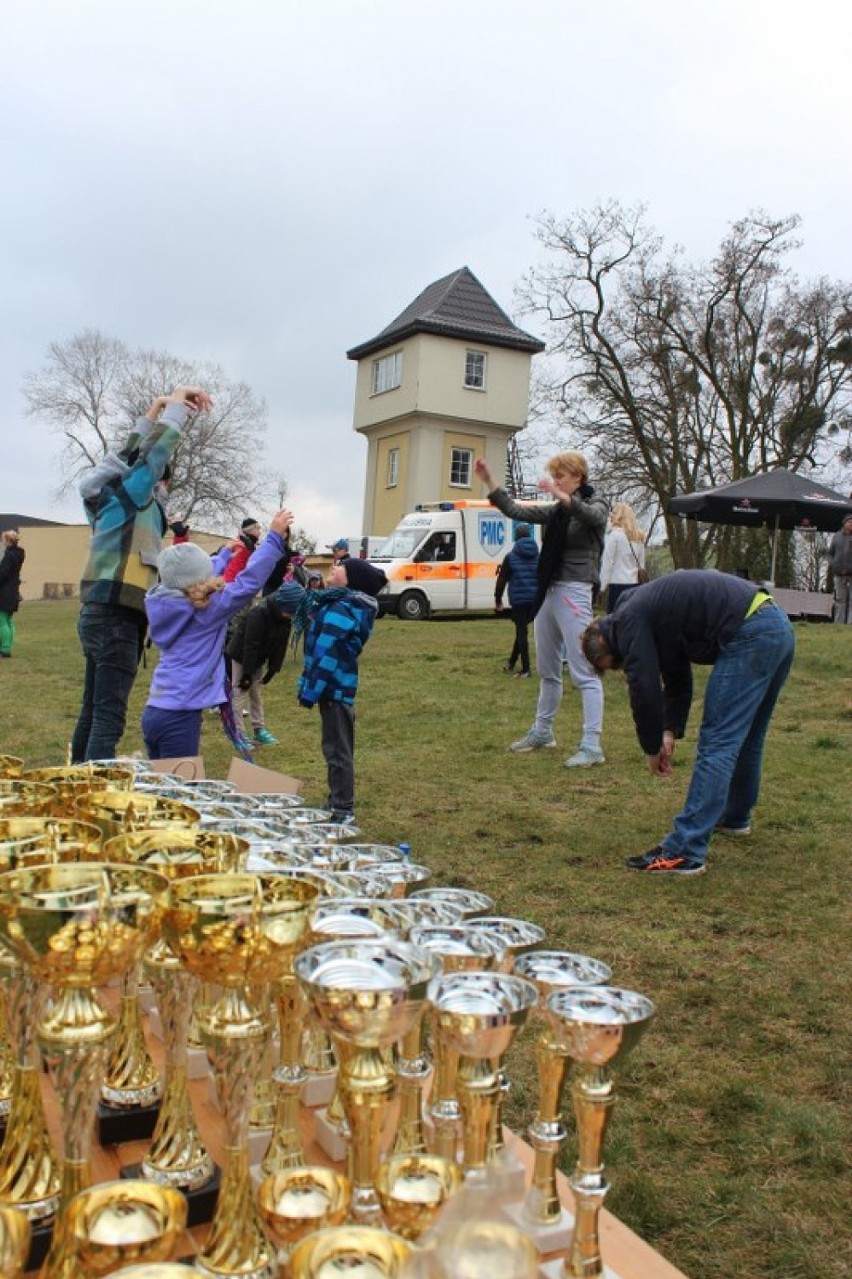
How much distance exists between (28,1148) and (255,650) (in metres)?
6.44

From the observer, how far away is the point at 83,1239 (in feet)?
3.35

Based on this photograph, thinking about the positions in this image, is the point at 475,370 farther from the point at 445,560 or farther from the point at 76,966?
the point at 76,966

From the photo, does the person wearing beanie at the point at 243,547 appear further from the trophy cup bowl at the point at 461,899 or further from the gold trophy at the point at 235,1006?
the gold trophy at the point at 235,1006

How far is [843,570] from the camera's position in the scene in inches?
608

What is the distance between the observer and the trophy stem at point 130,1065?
58.9 inches

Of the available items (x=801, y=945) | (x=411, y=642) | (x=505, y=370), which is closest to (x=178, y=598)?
(x=801, y=945)

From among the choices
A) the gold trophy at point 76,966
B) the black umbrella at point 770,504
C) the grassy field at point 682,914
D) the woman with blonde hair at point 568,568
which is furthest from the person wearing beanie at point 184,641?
the black umbrella at point 770,504

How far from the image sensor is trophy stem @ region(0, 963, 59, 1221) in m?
1.22

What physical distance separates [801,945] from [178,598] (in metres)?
2.76

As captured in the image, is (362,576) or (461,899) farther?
(362,576)

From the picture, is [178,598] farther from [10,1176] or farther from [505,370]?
[505,370]

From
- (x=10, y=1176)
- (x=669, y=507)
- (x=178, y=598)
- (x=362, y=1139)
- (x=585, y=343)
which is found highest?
(x=585, y=343)

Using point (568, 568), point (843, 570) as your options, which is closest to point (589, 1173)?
point (568, 568)

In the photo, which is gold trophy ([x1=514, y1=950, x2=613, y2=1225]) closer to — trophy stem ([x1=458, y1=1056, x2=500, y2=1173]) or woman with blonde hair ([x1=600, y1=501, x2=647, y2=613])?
trophy stem ([x1=458, y1=1056, x2=500, y2=1173])
